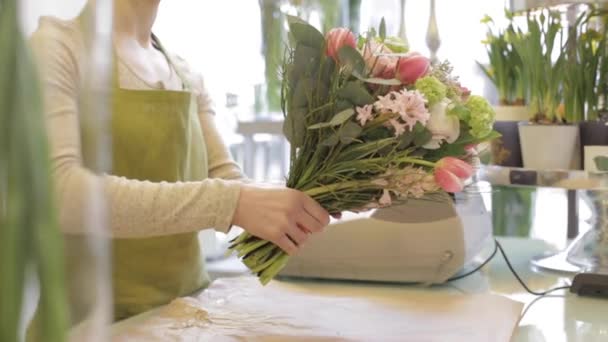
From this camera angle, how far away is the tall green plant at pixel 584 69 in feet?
4.30

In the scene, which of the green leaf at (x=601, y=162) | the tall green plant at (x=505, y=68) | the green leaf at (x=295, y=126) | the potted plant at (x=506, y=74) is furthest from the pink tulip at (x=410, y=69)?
the tall green plant at (x=505, y=68)

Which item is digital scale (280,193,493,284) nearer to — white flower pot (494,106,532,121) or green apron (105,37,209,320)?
green apron (105,37,209,320)

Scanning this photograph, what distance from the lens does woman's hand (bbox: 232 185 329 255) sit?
848 mm

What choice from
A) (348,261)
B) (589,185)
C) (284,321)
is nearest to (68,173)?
(284,321)

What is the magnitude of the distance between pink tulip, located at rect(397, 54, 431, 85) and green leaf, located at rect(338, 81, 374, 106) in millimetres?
50

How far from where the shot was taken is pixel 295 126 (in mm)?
841

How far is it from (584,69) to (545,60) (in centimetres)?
7

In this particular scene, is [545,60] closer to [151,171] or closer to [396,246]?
[396,246]

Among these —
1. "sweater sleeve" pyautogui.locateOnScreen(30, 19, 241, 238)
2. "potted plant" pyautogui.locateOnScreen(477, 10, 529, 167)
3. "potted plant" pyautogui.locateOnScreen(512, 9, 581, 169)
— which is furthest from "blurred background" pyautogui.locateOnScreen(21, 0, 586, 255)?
"sweater sleeve" pyautogui.locateOnScreen(30, 19, 241, 238)

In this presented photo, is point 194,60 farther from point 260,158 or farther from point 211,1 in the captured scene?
point 260,158

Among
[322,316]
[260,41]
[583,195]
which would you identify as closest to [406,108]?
[322,316]

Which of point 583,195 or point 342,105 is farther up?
point 342,105

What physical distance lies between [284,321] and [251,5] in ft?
6.55

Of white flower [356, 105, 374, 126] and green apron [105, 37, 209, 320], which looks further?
green apron [105, 37, 209, 320]
